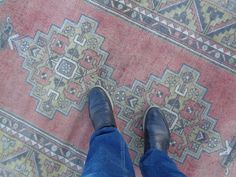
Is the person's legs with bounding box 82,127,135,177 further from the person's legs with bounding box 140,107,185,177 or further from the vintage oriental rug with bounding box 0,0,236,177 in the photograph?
the vintage oriental rug with bounding box 0,0,236,177

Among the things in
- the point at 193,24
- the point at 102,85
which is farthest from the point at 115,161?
the point at 193,24

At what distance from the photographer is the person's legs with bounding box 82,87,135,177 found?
1300 mm

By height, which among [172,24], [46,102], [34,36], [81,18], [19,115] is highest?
[172,24]

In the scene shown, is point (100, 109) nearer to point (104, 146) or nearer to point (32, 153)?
point (104, 146)

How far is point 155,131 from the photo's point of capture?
162 cm

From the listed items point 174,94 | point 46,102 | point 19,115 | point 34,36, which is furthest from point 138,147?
point 34,36

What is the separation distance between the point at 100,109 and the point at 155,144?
12.5 inches

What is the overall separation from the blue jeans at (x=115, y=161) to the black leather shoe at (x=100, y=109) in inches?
2.3

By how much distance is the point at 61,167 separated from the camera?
172 centimetres

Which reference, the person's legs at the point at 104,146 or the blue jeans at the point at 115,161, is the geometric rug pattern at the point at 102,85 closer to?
the person's legs at the point at 104,146

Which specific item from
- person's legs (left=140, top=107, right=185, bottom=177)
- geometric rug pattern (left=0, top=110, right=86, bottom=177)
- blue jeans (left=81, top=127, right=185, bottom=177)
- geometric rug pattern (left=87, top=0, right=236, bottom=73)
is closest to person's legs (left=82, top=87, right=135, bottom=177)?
blue jeans (left=81, top=127, right=185, bottom=177)

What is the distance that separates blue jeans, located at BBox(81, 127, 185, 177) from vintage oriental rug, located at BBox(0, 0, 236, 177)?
23 cm

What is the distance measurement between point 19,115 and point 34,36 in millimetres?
418

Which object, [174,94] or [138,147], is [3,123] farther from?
[174,94]
